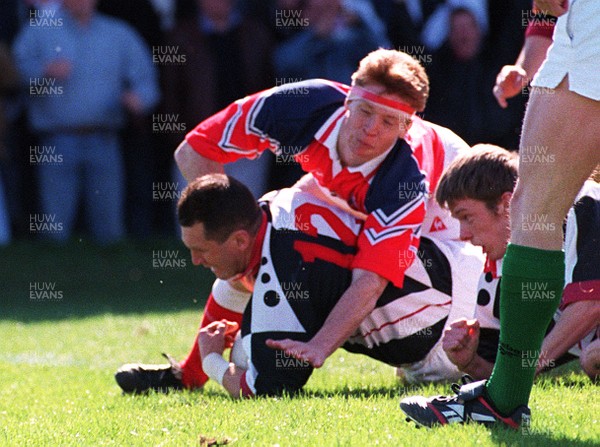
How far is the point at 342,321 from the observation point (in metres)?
5.55

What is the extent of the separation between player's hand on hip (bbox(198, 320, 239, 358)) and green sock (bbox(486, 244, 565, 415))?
1856 millimetres

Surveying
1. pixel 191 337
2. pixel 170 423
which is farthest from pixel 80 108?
pixel 170 423

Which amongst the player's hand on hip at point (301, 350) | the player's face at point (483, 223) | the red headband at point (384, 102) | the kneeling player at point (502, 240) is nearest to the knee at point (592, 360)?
the kneeling player at point (502, 240)

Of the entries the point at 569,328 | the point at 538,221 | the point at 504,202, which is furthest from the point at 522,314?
the point at 569,328

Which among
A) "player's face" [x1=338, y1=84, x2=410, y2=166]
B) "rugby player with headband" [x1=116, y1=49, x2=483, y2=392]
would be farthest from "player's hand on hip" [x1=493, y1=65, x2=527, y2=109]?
"player's face" [x1=338, y1=84, x2=410, y2=166]

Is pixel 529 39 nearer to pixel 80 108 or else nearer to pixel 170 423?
pixel 170 423

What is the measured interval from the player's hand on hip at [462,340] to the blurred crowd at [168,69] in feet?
20.1

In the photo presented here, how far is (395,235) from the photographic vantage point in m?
5.72

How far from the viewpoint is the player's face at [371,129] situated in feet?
19.5

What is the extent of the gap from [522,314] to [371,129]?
6.25 ft

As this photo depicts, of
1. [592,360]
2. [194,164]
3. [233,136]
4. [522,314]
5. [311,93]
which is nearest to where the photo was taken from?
[522,314]

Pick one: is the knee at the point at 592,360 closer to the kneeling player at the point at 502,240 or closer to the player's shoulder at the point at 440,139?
the kneeling player at the point at 502,240

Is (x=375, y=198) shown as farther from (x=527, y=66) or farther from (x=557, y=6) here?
(x=557, y=6)

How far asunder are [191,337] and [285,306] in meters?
2.66
